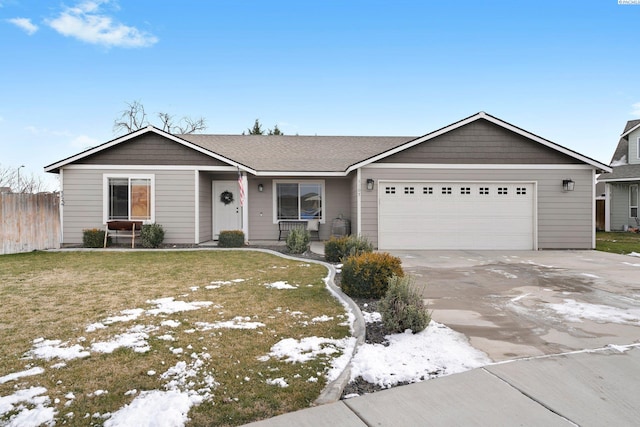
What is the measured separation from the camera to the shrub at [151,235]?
39.1 ft

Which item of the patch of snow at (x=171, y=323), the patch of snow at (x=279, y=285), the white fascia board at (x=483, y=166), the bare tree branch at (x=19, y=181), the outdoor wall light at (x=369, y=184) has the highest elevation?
the bare tree branch at (x=19, y=181)

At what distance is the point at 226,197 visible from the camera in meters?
14.4

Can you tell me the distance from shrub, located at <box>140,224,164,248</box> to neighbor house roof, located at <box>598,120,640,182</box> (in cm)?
2037

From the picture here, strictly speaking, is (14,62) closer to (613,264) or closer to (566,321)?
(566,321)

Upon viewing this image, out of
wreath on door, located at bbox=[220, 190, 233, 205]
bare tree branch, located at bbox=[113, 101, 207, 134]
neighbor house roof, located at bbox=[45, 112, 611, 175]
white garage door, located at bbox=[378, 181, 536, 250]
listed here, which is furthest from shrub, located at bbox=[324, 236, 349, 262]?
bare tree branch, located at bbox=[113, 101, 207, 134]

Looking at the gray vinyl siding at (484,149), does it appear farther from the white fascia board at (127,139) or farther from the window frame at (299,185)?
the white fascia board at (127,139)

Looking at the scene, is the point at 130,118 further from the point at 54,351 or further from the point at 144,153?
the point at 54,351

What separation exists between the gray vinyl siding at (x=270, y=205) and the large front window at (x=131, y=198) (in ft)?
11.4

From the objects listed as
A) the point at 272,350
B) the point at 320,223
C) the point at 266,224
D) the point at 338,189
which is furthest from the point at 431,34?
the point at 272,350

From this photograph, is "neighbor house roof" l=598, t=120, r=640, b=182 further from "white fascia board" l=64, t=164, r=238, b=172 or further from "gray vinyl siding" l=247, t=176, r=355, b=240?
"white fascia board" l=64, t=164, r=238, b=172

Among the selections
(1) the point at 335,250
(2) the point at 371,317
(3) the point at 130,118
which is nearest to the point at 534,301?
(2) the point at 371,317

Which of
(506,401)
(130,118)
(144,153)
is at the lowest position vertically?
(506,401)

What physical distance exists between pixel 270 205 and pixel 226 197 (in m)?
1.69

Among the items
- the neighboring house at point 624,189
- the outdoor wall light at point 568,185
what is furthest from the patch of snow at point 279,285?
the neighboring house at point 624,189
